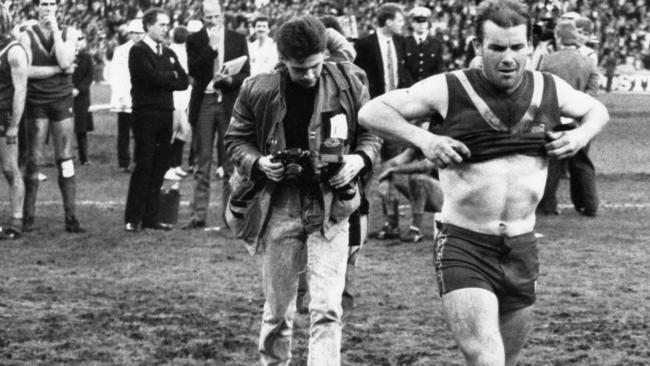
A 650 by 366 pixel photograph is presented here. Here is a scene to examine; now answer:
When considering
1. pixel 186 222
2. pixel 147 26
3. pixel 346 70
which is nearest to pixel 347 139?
pixel 346 70

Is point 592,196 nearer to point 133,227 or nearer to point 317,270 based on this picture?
point 133,227

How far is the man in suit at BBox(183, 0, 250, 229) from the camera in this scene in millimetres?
13992

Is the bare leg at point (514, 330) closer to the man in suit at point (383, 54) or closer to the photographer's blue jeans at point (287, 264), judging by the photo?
the photographer's blue jeans at point (287, 264)

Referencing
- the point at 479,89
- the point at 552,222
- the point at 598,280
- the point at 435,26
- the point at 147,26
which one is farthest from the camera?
the point at 435,26

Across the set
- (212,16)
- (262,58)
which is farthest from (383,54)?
(262,58)

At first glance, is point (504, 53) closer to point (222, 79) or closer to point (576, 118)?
point (576, 118)

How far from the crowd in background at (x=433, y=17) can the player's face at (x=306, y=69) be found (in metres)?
18.6

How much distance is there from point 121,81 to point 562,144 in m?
14.8

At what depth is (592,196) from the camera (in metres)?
15.2

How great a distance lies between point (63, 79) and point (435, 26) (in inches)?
581

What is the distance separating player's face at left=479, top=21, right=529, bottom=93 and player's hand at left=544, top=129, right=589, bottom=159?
28 centimetres

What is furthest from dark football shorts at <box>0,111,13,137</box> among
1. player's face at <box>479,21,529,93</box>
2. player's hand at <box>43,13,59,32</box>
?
player's face at <box>479,21,529,93</box>

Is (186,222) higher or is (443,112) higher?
(443,112)

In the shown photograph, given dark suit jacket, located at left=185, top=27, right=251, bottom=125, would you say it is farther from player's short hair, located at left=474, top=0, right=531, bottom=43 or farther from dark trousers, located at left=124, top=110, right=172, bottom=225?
player's short hair, located at left=474, top=0, right=531, bottom=43
